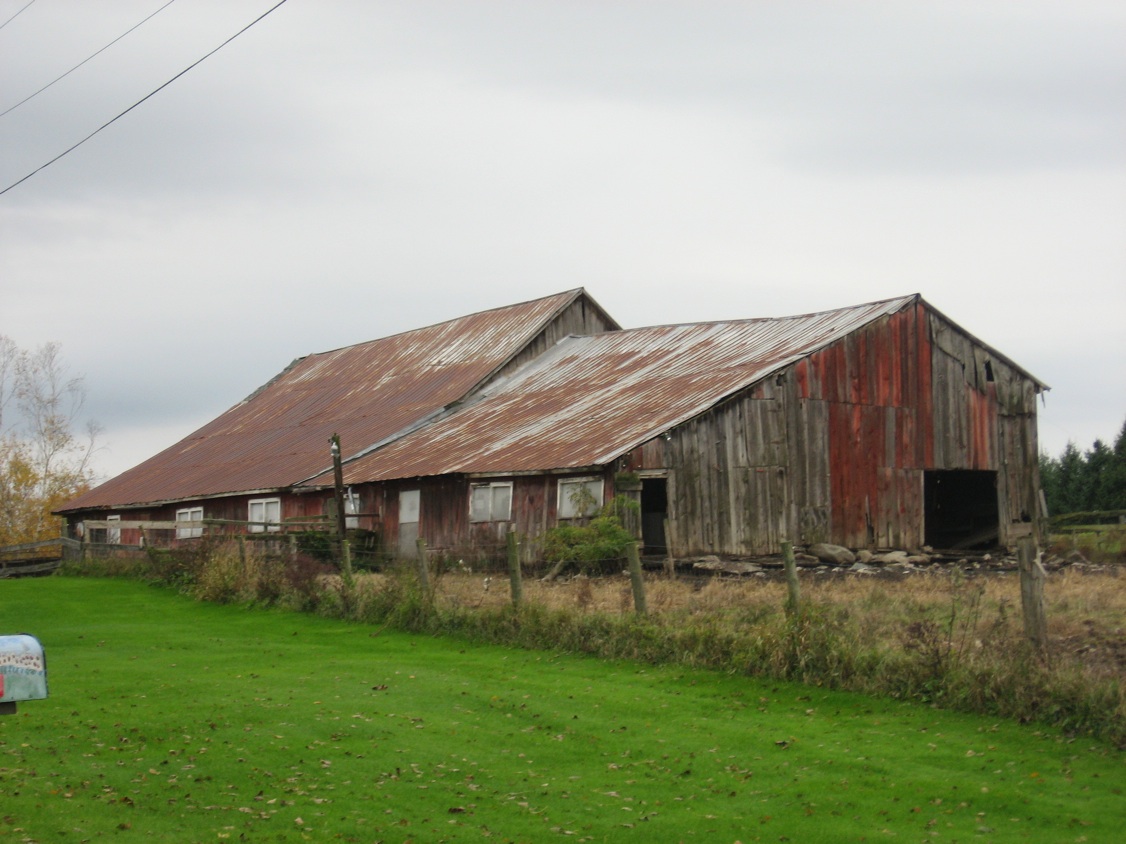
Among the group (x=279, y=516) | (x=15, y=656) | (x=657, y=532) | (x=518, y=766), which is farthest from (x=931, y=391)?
(x=15, y=656)

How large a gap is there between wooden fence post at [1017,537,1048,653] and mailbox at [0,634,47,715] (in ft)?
32.5

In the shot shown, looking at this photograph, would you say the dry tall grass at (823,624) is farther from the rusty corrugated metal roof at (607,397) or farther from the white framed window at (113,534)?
the white framed window at (113,534)

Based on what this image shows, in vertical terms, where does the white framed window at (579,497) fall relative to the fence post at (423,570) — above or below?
above

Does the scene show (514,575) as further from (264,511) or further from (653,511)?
(264,511)

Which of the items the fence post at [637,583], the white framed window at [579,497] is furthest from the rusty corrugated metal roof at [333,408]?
the fence post at [637,583]

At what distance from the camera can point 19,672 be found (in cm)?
703

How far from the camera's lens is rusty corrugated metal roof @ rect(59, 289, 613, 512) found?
140 feet

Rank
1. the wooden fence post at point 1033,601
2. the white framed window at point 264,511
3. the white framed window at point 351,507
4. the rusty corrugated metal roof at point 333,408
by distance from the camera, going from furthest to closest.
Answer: the rusty corrugated metal roof at point 333,408
the white framed window at point 264,511
the white framed window at point 351,507
the wooden fence post at point 1033,601

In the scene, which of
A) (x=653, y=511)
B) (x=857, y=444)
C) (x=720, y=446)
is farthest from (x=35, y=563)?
(x=857, y=444)

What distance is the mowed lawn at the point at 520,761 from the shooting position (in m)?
10.5

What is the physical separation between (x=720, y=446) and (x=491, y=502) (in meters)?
6.00

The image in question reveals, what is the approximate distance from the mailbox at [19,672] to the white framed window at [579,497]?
73.7 feet

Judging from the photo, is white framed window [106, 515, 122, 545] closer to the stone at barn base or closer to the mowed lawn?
the stone at barn base

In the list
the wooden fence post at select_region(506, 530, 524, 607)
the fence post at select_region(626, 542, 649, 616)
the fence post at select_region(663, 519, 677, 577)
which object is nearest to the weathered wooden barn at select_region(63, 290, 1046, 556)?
the fence post at select_region(663, 519, 677, 577)
